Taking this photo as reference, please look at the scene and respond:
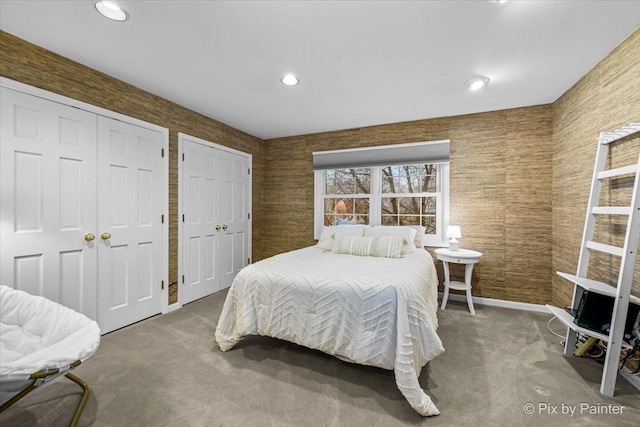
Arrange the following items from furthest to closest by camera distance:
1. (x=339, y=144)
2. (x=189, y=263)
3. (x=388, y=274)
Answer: (x=339, y=144) → (x=189, y=263) → (x=388, y=274)

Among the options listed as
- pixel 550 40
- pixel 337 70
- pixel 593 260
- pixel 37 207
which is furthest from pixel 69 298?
pixel 593 260

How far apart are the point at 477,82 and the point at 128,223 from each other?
12.1 feet

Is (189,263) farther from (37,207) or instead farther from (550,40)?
(550,40)

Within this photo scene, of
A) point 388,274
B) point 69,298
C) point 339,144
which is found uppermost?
point 339,144

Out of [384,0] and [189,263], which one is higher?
[384,0]

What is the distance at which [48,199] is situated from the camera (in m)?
2.14

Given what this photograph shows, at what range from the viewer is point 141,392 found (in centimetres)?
173

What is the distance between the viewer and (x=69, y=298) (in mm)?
2275

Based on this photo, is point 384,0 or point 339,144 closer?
point 384,0

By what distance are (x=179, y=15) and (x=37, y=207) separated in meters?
1.81

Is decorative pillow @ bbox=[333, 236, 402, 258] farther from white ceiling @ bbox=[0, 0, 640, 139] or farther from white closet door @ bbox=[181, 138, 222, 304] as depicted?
white closet door @ bbox=[181, 138, 222, 304]

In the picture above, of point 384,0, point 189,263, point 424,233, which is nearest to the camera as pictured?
point 384,0

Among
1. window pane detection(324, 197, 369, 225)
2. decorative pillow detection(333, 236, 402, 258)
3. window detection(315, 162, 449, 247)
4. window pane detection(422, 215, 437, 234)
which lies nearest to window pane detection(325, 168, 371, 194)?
window detection(315, 162, 449, 247)

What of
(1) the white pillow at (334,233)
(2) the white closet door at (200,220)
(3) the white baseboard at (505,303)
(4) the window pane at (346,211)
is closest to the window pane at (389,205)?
(4) the window pane at (346,211)
